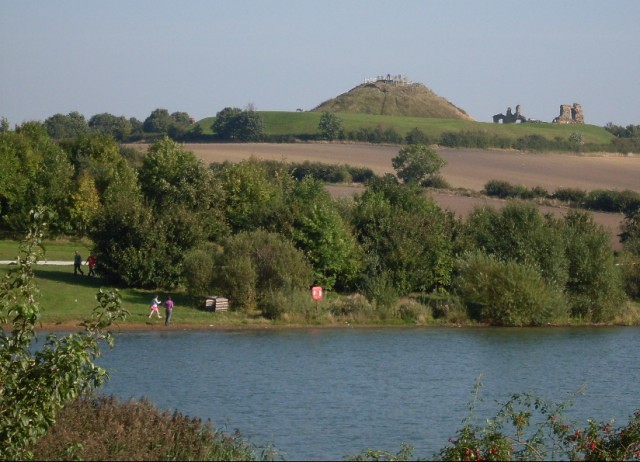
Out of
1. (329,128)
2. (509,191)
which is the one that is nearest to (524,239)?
(509,191)

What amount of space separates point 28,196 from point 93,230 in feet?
58.1

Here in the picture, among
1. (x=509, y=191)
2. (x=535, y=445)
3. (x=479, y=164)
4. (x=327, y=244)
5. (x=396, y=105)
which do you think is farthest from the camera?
(x=396, y=105)

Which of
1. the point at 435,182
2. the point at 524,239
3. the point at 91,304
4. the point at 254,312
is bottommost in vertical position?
the point at 254,312

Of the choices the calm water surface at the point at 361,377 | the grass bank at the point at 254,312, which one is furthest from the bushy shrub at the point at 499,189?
the calm water surface at the point at 361,377

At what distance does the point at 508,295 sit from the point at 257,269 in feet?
41.0

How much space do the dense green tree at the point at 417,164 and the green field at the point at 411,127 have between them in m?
34.3

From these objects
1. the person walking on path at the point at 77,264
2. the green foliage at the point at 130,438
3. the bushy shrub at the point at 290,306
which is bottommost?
the bushy shrub at the point at 290,306

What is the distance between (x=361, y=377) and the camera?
35125mm

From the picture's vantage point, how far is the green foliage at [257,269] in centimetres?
5247

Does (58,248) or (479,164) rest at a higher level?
(479,164)

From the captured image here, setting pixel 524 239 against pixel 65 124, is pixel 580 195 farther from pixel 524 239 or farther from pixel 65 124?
pixel 65 124

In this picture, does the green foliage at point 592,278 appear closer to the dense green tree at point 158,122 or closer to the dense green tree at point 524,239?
the dense green tree at point 524,239

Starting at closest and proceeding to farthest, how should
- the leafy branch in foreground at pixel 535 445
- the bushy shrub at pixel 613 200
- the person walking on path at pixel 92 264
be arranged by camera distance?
the leafy branch in foreground at pixel 535 445 → the person walking on path at pixel 92 264 → the bushy shrub at pixel 613 200

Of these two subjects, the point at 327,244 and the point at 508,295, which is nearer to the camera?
the point at 508,295
